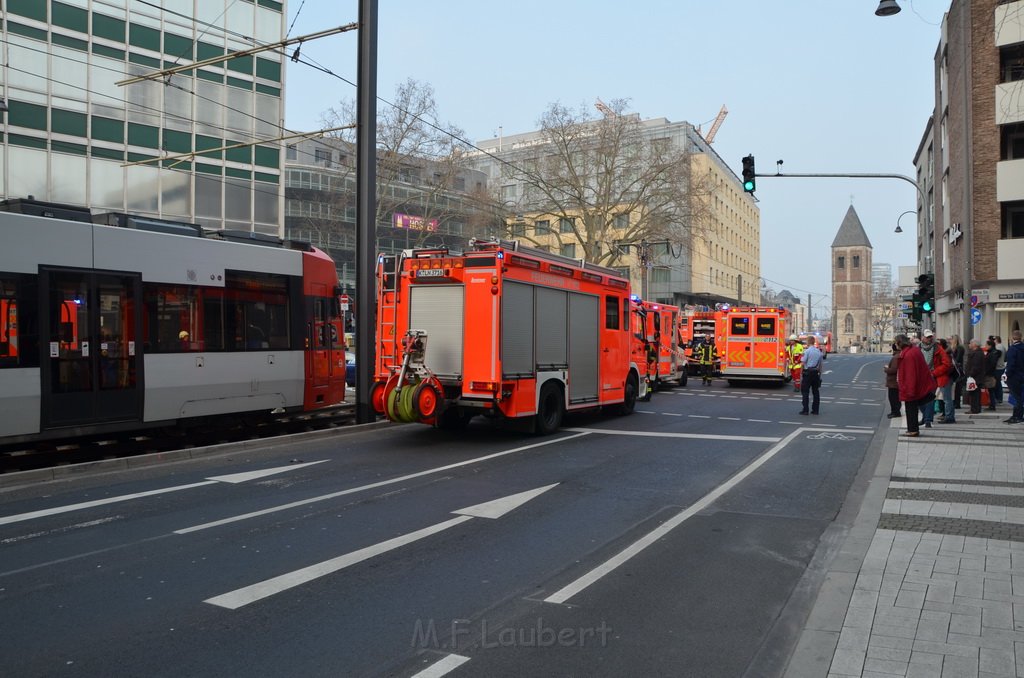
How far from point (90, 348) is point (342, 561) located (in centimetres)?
632

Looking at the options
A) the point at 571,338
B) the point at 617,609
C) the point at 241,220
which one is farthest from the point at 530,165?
the point at 617,609

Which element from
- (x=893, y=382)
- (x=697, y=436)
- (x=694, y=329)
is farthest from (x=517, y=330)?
(x=694, y=329)

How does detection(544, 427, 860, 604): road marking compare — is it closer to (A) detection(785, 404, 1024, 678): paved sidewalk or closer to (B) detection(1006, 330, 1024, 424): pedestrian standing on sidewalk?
(A) detection(785, 404, 1024, 678): paved sidewalk

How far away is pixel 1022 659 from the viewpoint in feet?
12.6

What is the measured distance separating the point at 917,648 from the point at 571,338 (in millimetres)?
9898

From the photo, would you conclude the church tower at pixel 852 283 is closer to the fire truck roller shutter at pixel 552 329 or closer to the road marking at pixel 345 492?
the fire truck roller shutter at pixel 552 329

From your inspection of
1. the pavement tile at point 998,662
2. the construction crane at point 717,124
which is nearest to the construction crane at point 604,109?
the pavement tile at point 998,662

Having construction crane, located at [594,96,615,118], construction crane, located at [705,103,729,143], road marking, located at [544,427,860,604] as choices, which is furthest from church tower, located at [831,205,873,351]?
road marking, located at [544,427,860,604]

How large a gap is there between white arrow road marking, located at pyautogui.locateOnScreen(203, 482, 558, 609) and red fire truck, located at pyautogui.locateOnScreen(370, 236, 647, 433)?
3864 mm

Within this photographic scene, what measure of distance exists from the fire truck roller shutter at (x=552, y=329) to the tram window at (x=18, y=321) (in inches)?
286

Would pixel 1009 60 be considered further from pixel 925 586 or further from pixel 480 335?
pixel 925 586

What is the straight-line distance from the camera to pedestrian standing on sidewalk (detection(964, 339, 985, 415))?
16719 millimetres

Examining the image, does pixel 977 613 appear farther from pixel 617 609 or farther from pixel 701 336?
pixel 701 336

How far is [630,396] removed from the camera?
1642cm
